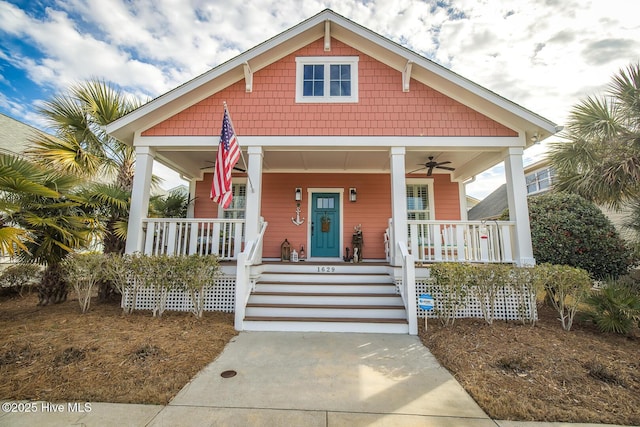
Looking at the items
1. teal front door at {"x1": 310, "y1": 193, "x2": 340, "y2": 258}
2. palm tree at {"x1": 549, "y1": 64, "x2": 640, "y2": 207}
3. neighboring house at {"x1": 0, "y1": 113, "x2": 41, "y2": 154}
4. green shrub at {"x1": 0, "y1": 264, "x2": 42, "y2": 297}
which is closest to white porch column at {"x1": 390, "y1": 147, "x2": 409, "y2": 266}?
teal front door at {"x1": 310, "y1": 193, "x2": 340, "y2": 258}

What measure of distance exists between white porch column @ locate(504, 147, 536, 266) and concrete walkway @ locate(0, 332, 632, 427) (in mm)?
3541

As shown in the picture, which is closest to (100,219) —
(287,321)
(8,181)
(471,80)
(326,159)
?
(8,181)

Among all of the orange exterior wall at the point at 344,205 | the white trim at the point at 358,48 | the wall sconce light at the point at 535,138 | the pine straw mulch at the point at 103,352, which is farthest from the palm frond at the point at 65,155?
the wall sconce light at the point at 535,138

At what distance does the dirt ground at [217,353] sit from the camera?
2.62 meters

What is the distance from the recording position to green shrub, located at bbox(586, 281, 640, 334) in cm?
428

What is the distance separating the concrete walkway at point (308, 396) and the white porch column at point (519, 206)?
3541mm

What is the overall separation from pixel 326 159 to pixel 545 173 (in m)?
13.8

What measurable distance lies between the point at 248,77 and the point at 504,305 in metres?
7.42

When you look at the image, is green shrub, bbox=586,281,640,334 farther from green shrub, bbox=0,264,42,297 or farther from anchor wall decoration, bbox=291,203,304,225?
green shrub, bbox=0,264,42,297

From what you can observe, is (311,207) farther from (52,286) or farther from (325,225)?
(52,286)

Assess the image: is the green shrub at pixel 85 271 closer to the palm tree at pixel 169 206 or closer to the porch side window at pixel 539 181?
the palm tree at pixel 169 206

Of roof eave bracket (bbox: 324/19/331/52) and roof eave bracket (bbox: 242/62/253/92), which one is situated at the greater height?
roof eave bracket (bbox: 324/19/331/52)

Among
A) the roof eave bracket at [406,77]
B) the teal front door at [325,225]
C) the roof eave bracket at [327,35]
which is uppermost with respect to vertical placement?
the roof eave bracket at [327,35]

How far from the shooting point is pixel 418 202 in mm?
8992
